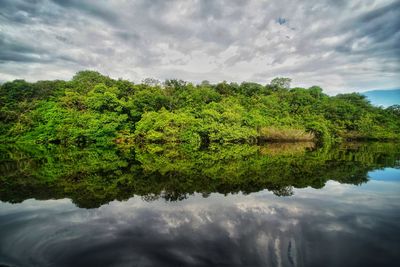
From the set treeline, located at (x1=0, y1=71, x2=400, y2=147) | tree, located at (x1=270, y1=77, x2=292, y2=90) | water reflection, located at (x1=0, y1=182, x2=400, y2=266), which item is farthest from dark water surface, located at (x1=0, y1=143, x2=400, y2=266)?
tree, located at (x1=270, y1=77, x2=292, y2=90)

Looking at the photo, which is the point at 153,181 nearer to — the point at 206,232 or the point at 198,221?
the point at 198,221

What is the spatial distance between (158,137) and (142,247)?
26702mm

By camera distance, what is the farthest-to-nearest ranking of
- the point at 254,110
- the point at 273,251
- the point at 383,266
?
the point at 254,110, the point at 273,251, the point at 383,266

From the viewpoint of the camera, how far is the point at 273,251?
4254mm

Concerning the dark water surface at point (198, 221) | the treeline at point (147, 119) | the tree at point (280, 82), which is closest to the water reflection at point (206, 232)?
the dark water surface at point (198, 221)

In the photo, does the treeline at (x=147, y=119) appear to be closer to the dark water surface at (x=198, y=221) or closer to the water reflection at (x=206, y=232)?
the dark water surface at (x=198, y=221)

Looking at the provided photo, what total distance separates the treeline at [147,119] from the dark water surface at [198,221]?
20376 mm

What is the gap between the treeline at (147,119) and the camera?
102 feet

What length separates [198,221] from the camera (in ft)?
18.6

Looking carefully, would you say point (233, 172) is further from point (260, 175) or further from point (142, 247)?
point (142, 247)

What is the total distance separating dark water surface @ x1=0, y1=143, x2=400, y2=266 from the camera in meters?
4.12

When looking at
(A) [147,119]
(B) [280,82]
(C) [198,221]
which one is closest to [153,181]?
(C) [198,221]

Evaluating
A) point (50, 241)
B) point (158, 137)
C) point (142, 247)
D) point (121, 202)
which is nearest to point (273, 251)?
point (142, 247)

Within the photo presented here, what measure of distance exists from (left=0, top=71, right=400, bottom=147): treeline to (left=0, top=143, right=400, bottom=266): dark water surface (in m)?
20.4
